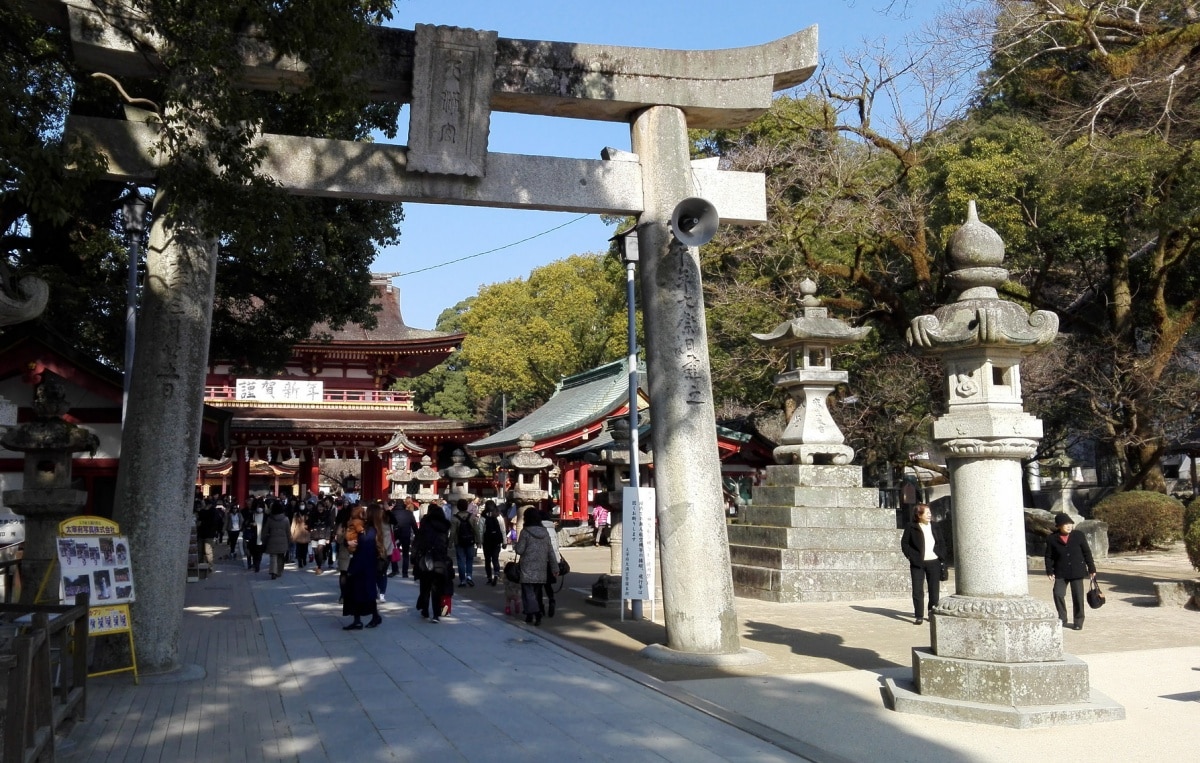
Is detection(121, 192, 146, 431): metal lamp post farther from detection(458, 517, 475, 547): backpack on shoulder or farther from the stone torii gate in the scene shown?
detection(458, 517, 475, 547): backpack on shoulder

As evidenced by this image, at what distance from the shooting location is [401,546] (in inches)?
786

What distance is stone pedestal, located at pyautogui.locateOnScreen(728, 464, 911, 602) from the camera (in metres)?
15.0

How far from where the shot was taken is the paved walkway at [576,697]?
6.34 metres

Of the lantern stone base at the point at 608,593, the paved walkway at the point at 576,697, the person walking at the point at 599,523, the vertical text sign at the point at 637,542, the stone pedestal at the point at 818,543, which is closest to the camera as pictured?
the paved walkway at the point at 576,697

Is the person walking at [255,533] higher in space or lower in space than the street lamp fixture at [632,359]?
lower

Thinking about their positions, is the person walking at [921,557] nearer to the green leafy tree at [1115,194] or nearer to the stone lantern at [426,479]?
the green leafy tree at [1115,194]

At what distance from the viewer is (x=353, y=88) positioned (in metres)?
8.56

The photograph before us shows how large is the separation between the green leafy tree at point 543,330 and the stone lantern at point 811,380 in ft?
102

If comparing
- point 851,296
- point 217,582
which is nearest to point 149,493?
point 217,582

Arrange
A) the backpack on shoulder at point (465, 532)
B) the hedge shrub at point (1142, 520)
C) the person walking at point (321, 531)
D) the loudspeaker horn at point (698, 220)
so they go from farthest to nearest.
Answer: the person walking at point (321, 531) → the hedge shrub at point (1142, 520) → the backpack on shoulder at point (465, 532) → the loudspeaker horn at point (698, 220)

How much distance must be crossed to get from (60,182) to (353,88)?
7.96 ft

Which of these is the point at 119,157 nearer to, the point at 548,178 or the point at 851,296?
the point at 548,178

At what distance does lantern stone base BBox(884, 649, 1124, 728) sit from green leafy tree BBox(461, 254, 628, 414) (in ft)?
135

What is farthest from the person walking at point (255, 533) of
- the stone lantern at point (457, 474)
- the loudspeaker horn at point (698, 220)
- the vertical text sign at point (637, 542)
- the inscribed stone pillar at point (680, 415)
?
the loudspeaker horn at point (698, 220)
